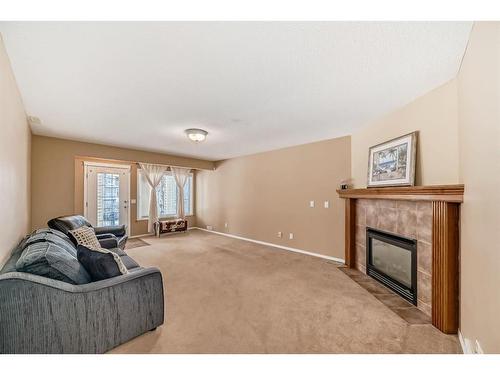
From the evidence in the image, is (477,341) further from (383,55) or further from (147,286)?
(147,286)

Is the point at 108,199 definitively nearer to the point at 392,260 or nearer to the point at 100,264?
the point at 100,264

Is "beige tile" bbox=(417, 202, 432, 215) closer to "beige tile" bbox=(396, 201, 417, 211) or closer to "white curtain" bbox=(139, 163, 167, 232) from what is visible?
"beige tile" bbox=(396, 201, 417, 211)

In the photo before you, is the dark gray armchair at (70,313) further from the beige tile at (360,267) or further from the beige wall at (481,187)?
the beige tile at (360,267)

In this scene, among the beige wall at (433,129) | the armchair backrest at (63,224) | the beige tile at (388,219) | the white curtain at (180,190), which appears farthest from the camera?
the white curtain at (180,190)

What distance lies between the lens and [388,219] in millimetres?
2758

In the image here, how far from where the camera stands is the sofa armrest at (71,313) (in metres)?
1.36

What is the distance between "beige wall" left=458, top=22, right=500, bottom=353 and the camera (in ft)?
3.68

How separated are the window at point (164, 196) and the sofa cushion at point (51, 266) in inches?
176

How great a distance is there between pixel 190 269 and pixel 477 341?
128 inches

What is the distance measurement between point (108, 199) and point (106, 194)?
137 mm

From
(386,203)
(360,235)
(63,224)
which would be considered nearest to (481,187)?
(386,203)

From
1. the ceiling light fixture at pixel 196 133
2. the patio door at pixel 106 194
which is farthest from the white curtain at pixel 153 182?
the ceiling light fixture at pixel 196 133
